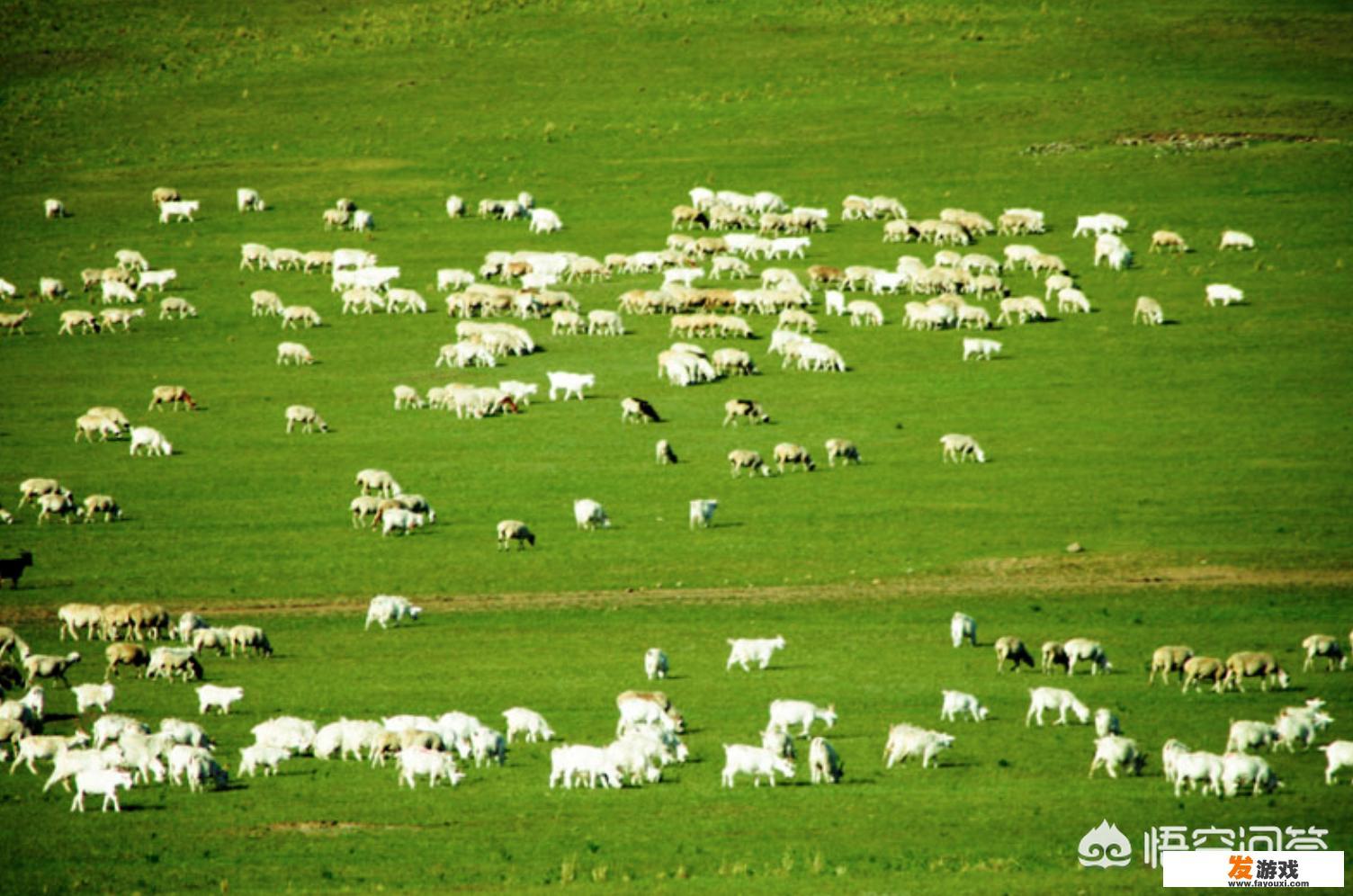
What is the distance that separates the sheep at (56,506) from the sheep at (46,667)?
468 inches

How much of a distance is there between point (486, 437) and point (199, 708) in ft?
69.6

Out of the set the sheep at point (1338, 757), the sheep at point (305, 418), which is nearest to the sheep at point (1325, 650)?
the sheep at point (1338, 757)

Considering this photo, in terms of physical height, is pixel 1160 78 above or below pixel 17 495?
above

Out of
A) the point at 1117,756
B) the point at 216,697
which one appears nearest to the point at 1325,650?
the point at 1117,756

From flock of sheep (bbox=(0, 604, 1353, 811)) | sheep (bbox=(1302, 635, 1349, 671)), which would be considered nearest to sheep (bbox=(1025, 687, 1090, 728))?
flock of sheep (bbox=(0, 604, 1353, 811))

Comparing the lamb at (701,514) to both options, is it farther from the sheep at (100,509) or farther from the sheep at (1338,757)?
the sheep at (1338,757)

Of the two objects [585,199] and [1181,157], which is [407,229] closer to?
[585,199]

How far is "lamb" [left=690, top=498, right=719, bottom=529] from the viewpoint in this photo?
42.0 metres

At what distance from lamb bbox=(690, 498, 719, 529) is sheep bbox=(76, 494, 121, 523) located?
13.8 m

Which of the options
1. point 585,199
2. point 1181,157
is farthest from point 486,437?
point 1181,157

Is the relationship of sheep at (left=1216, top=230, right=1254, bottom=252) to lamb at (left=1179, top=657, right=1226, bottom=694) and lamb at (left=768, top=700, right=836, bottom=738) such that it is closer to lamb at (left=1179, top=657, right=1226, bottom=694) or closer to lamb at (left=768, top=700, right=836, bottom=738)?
lamb at (left=1179, top=657, right=1226, bottom=694)

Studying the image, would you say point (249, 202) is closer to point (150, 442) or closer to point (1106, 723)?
point (150, 442)

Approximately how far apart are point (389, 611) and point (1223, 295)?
35523mm

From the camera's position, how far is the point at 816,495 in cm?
4444
